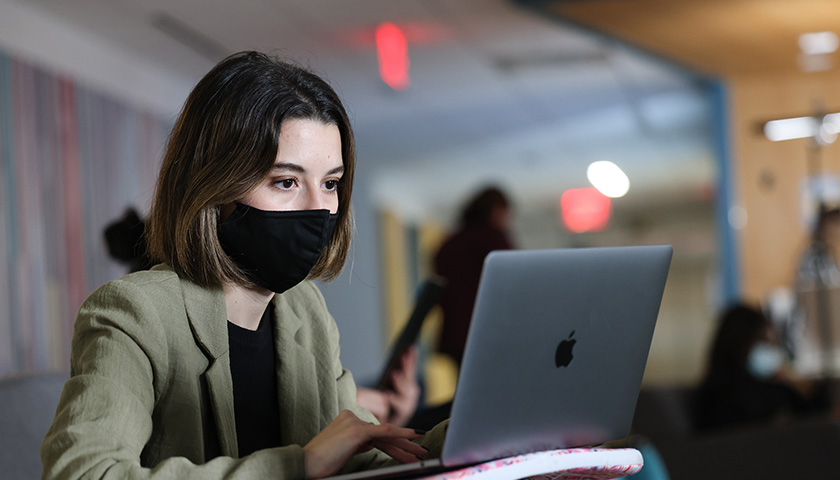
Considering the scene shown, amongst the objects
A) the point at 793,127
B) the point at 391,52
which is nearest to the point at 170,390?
the point at 391,52

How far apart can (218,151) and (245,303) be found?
0.77 feet

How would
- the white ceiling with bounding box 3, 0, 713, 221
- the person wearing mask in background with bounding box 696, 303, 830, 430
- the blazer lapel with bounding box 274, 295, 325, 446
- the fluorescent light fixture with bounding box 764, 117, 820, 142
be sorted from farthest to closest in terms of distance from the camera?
the fluorescent light fixture with bounding box 764, 117, 820, 142 < the white ceiling with bounding box 3, 0, 713, 221 < the person wearing mask in background with bounding box 696, 303, 830, 430 < the blazer lapel with bounding box 274, 295, 325, 446

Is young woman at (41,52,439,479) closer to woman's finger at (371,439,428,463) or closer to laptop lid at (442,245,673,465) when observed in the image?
woman's finger at (371,439,428,463)

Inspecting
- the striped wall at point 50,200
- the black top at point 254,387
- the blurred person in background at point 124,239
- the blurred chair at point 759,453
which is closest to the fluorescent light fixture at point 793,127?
the blurred chair at point 759,453

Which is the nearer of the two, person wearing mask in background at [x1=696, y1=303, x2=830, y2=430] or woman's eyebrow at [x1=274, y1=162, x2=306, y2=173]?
woman's eyebrow at [x1=274, y1=162, x2=306, y2=173]

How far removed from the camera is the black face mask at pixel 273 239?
1.17 metres

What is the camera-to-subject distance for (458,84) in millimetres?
6445

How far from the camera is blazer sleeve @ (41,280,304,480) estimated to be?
956 mm

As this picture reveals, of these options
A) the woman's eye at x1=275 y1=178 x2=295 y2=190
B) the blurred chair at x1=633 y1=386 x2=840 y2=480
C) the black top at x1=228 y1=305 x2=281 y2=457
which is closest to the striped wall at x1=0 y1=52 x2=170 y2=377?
the blurred chair at x1=633 y1=386 x2=840 y2=480

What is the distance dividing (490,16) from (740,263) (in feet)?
8.37

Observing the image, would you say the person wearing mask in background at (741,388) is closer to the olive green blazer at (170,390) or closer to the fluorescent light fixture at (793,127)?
the fluorescent light fixture at (793,127)

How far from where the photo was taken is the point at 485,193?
4270mm

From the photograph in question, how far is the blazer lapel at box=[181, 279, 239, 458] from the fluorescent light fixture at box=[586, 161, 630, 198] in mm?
9126

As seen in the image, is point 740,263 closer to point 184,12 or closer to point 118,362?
point 184,12
